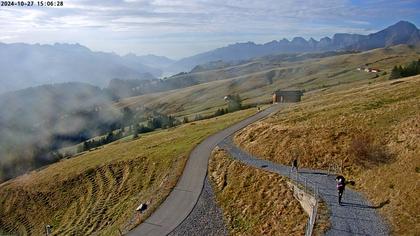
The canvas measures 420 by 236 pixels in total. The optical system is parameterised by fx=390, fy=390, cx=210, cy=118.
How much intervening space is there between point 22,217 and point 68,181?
924 cm

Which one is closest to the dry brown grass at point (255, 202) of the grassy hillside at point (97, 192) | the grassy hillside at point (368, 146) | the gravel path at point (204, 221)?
the gravel path at point (204, 221)

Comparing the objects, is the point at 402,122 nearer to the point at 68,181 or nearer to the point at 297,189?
the point at 297,189

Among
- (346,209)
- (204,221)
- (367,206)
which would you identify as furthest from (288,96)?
(346,209)

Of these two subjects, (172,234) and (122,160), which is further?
(122,160)

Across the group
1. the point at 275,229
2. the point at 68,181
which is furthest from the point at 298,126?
the point at 68,181

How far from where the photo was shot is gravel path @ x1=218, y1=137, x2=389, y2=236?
2675cm

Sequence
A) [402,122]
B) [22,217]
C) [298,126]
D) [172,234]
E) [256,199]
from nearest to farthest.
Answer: [172,234] → [256,199] → [402,122] → [298,126] → [22,217]

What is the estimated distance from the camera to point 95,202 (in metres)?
56.8

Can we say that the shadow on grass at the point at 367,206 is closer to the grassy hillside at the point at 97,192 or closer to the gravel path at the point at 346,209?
the gravel path at the point at 346,209

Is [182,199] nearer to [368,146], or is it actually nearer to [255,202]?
[255,202]

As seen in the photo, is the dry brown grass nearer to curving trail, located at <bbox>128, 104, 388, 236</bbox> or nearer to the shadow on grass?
curving trail, located at <bbox>128, 104, 388, 236</bbox>

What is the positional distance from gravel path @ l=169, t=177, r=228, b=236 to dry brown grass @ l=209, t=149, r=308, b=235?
0.70 meters

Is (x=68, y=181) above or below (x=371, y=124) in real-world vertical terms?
below

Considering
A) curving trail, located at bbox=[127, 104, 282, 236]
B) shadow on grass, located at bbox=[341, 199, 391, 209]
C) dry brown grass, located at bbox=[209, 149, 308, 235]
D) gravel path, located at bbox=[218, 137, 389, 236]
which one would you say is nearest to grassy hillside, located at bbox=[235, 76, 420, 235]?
shadow on grass, located at bbox=[341, 199, 391, 209]
